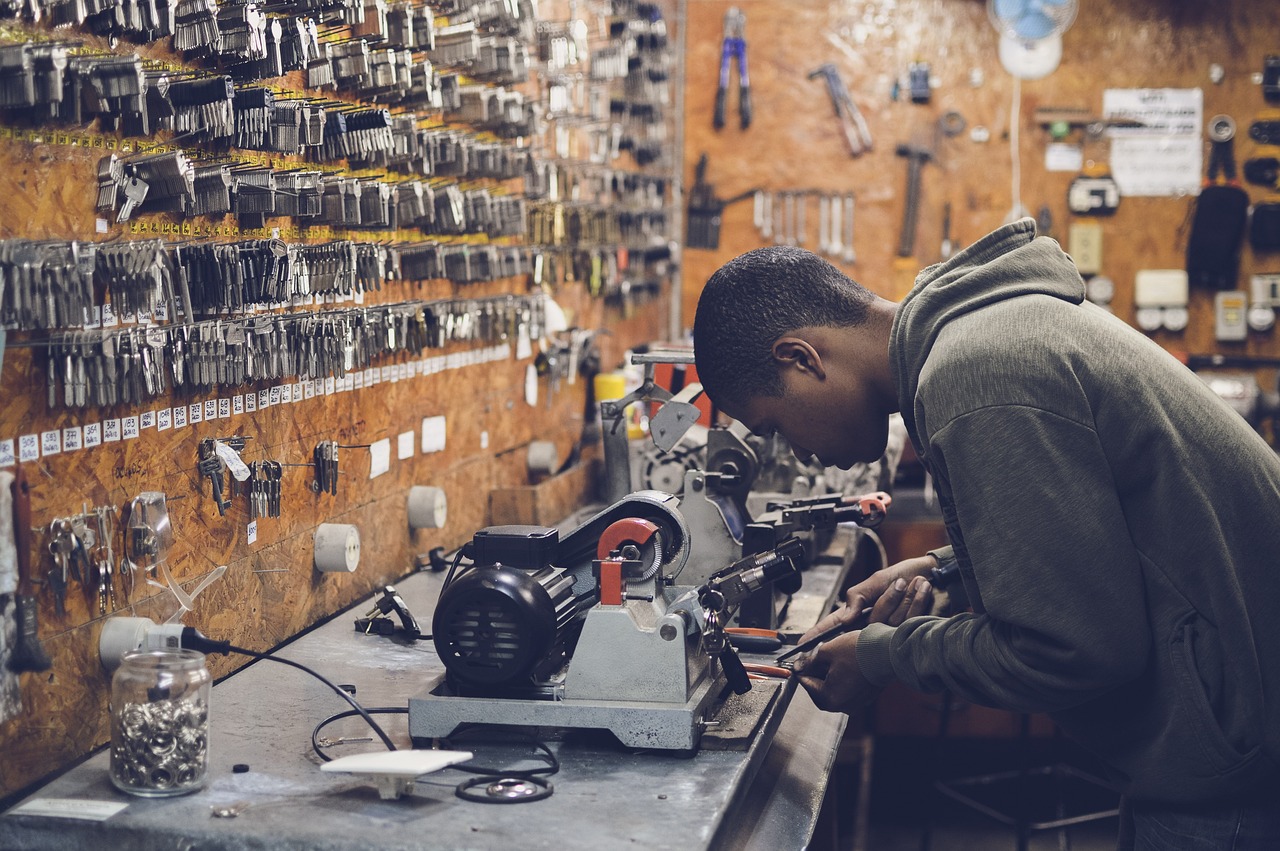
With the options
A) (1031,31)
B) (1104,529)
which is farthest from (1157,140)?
(1104,529)

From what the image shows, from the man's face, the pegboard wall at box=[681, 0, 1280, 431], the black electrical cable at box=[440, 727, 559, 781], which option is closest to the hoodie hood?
the man's face

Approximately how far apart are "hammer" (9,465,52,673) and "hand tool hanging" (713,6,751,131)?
403 cm

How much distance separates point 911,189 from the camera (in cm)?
505

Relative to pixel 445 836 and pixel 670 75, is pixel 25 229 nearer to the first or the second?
pixel 445 836

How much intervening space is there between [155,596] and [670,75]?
373cm

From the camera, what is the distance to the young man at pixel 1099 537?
1379 mm

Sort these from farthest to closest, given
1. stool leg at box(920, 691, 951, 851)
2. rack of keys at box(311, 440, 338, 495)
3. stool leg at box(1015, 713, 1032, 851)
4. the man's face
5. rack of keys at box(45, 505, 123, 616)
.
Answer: stool leg at box(920, 691, 951, 851), stool leg at box(1015, 713, 1032, 851), rack of keys at box(311, 440, 338, 495), the man's face, rack of keys at box(45, 505, 123, 616)

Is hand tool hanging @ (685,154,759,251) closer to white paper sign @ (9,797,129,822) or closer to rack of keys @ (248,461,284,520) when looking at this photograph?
rack of keys @ (248,461,284,520)

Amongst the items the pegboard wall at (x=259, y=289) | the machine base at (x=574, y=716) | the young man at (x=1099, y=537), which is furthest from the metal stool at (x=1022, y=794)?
the machine base at (x=574, y=716)

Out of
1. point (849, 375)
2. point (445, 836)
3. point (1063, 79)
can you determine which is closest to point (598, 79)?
point (1063, 79)

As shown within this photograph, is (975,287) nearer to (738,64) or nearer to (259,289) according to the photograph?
(259,289)

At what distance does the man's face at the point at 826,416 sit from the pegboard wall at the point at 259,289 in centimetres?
81

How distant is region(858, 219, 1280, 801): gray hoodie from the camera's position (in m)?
1.38

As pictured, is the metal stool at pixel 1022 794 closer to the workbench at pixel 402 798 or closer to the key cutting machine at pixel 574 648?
the workbench at pixel 402 798
